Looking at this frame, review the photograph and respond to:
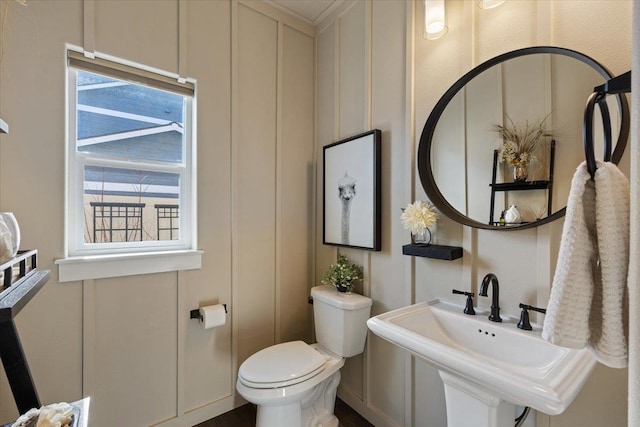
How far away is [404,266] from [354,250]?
1.33 feet

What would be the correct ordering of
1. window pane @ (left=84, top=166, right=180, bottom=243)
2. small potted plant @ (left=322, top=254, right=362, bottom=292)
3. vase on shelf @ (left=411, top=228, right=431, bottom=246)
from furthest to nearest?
small potted plant @ (left=322, top=254, right=362, bottom=292) → window pane @ (left=84, top=166, right=180, bottom=243) → vase on shelf @ (left=411, top=228, right=431, bottom=246)

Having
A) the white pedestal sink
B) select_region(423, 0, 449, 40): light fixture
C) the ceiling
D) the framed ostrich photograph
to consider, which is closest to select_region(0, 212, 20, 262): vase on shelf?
the white pedestal sink

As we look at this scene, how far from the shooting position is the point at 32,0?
1.35 metres

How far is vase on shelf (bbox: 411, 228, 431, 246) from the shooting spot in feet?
4.81

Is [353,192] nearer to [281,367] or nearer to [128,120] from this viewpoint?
[281,367]

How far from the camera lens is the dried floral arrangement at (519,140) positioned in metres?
1.15

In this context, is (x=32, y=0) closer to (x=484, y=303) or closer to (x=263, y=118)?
(x=263, y=118)

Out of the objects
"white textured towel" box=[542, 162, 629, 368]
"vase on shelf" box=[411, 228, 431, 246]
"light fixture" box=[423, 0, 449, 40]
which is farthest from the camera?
"vase on shelf" box=[411, 228, 431, 246]

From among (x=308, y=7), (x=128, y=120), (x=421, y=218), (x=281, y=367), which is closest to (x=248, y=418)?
(x=281, y=367)

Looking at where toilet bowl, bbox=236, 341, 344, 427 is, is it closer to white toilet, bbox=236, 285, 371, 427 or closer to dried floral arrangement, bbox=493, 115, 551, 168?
white toilet, bbox=236, 285, 371, 427

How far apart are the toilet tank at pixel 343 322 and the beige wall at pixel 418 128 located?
0.34ft

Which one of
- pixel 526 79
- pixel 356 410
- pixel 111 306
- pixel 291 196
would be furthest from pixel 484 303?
pixel 111 306

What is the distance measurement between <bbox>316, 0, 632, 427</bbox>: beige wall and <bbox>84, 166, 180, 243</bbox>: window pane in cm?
108

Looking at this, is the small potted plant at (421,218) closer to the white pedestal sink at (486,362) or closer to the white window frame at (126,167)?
the white pedestal sink at (486,362)
